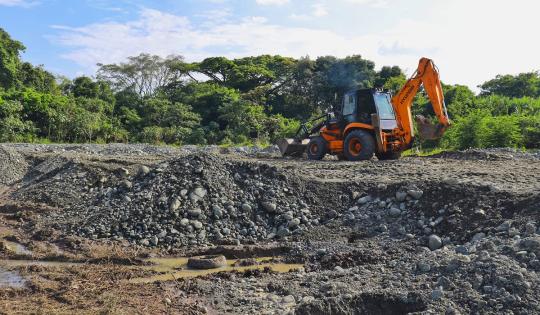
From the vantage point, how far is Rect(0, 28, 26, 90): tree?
93.1 ft

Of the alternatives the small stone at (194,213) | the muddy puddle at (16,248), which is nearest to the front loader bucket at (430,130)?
the small stone at (194,213)

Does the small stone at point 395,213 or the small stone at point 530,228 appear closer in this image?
the small stone at point 530,228

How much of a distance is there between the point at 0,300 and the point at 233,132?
22.7 meters

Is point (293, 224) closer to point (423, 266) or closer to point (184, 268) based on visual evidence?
point (184, 268)

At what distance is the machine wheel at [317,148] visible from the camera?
13.6m

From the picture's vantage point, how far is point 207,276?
242 inches

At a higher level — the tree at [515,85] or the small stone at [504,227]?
the tree at [515,85]

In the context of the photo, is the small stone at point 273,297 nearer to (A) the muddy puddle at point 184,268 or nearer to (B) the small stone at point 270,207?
(A) the muddy puddle at point 184,268

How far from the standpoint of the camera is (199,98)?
31609 mm

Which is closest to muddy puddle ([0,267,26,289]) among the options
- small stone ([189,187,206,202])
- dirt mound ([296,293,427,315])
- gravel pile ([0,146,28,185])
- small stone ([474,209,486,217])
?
small stone ([189,187,206,202])

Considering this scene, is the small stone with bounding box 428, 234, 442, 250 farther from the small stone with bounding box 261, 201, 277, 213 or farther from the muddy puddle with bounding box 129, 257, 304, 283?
the small stone with bounding box 261, 201, 277, 213

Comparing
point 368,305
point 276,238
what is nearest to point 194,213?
point 276,238

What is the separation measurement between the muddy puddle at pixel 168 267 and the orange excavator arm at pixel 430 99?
6.65 m

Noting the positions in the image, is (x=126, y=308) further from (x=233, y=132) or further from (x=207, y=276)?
(x=233, y=132)
